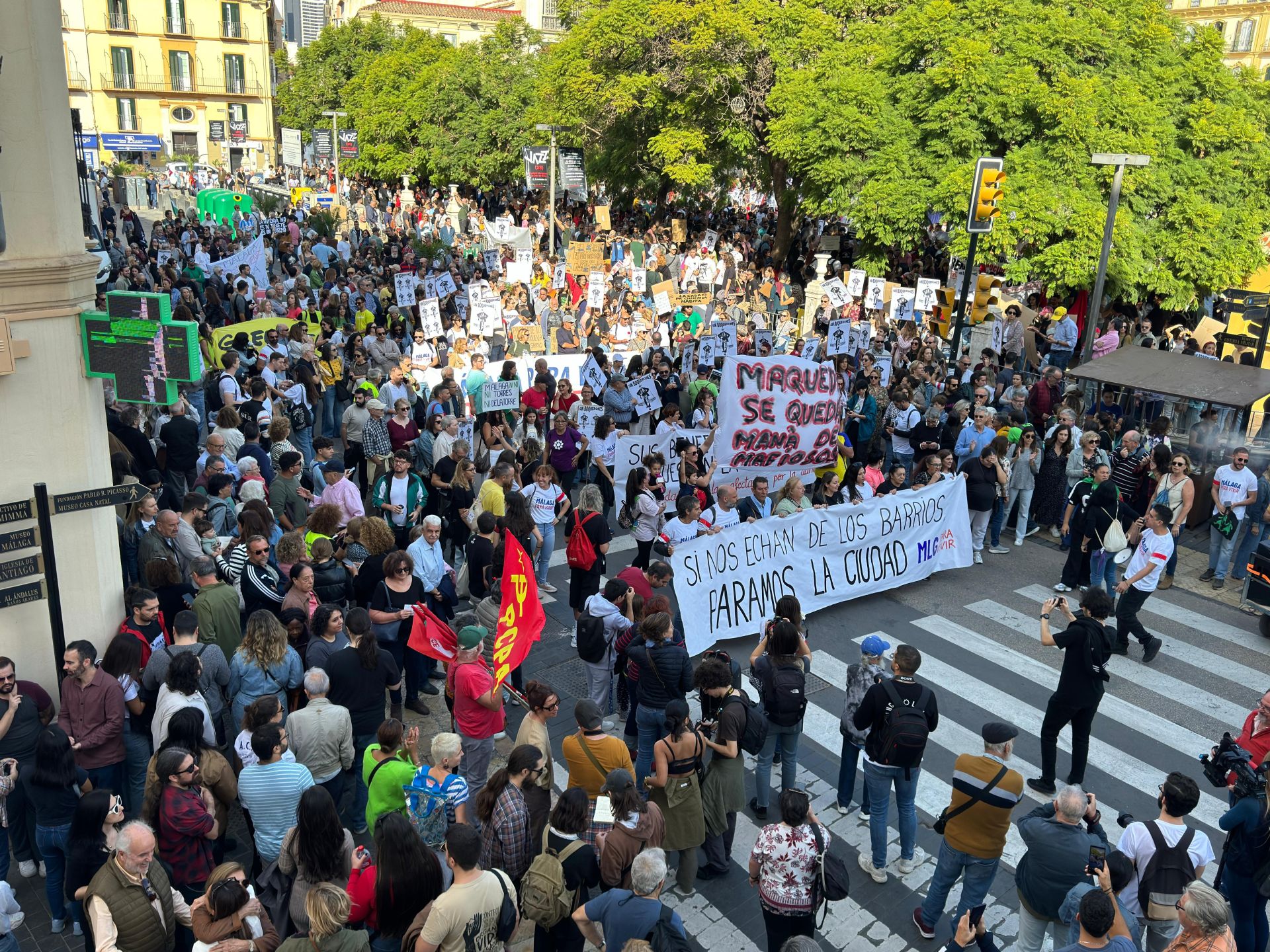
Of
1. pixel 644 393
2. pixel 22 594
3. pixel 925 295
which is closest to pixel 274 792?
pixel 22 594

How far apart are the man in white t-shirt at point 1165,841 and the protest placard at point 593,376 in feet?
32.8

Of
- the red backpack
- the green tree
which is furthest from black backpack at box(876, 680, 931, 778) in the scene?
the green tree

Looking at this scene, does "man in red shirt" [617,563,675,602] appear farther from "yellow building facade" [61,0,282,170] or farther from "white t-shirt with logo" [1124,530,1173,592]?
"yellow building facade" [61,0,282,170]

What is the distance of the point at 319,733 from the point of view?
6508 mm

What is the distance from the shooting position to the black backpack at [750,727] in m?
6.81

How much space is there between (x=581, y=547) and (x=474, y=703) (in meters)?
3.02

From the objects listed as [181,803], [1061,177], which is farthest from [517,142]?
[181,803]

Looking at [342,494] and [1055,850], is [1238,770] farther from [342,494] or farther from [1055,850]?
[342,494]

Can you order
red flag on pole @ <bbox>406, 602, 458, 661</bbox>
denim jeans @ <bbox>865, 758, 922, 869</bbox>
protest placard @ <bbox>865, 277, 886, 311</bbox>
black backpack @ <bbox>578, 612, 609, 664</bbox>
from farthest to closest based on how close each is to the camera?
protest placard @ <bbox>865, 277, 886, 311</bbox>, black backpack @ <bbox>578, 612, 609, 664</bbox>, red flag on pole @ <bbox>406, 602, 458, 661</bbox>, denim jeans @ <bbox>865, 758, 922, 869</bbox>

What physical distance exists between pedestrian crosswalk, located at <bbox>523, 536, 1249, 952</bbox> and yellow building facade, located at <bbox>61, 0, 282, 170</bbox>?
2516 inches

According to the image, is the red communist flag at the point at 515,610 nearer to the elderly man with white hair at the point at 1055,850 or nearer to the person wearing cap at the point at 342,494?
the person wearing cap at the point at 342,494

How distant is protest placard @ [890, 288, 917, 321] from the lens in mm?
20875

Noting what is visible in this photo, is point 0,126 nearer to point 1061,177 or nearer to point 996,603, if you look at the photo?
point 996,603

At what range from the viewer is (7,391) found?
23.8 ft
